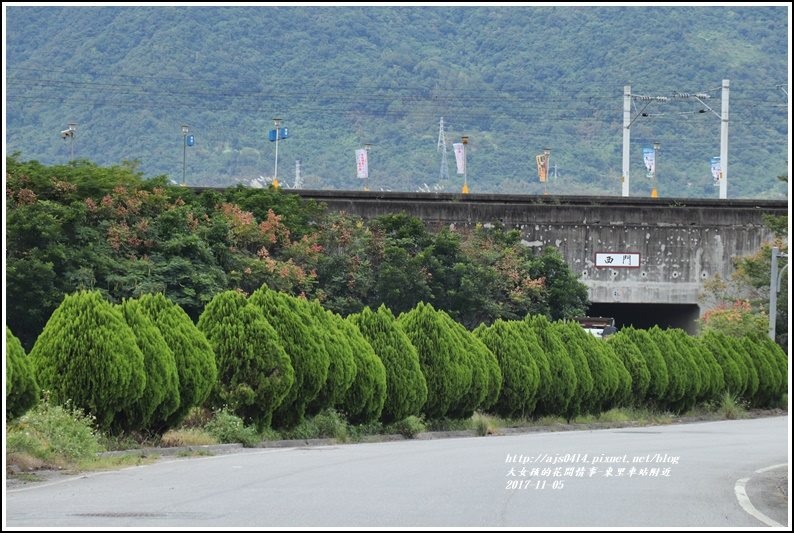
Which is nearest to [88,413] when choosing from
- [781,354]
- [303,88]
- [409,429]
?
[409,429]

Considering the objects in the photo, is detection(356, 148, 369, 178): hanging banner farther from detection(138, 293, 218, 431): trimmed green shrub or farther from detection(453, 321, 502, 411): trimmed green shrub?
detection(138, 293, 218, 431): trimmed green shrub

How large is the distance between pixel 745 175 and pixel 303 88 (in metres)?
49.0

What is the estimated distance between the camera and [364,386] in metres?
29.6

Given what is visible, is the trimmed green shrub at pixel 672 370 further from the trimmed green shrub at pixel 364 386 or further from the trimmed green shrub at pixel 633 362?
the trimmed green shrub at pixel 364 386

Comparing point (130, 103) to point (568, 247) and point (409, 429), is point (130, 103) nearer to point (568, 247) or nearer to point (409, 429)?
point (568, 247)

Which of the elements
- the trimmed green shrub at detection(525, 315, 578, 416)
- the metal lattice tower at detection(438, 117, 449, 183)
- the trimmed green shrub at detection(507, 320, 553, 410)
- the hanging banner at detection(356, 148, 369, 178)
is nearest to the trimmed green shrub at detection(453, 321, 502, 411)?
the trimmed green shrub at detection(507, 320, 553, 410)

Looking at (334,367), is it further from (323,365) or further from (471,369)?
(471,369)

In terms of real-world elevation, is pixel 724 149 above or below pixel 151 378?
above

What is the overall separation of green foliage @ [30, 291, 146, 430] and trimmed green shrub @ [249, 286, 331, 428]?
5.16m

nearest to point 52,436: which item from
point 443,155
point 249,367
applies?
point 249,367

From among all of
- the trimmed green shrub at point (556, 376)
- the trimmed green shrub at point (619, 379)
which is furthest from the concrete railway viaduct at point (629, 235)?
the trimmed green shrub at point (556, 376)

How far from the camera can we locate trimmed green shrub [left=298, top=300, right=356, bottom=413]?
2852cm

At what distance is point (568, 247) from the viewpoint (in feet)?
200

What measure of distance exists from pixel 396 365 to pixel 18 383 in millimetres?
12875
